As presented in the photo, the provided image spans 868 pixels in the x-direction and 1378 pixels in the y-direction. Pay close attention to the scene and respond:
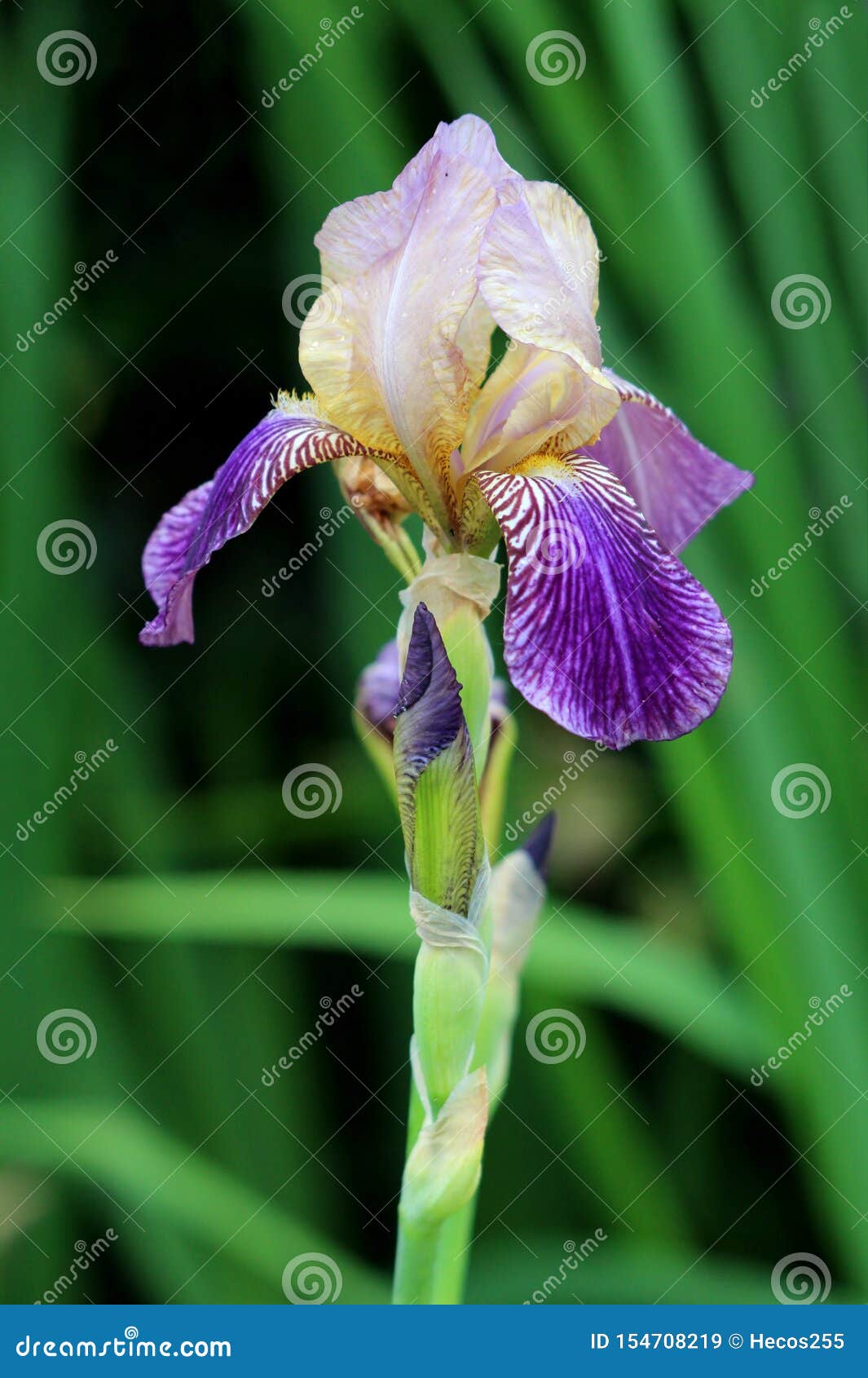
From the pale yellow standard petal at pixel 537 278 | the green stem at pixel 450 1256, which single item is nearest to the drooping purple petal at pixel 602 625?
the pale yellow standard petal at pixel 537 278

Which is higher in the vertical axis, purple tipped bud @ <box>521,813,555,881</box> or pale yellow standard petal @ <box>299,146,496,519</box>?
pale yellow standard petal @ <box>299,146,496,519</box>

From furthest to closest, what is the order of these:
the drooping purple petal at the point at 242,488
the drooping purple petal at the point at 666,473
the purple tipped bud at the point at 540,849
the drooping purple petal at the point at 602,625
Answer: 1. the drooping purple petal at the point at 666,473
2. the purple tipped bud at the point at 540,849
3. the drooping purple petal at the point at 242,488
4. the drooping purple petal at the point at 602,625

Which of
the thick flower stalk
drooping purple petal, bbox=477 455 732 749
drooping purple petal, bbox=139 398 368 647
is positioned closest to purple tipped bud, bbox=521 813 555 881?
the thick flower stalk

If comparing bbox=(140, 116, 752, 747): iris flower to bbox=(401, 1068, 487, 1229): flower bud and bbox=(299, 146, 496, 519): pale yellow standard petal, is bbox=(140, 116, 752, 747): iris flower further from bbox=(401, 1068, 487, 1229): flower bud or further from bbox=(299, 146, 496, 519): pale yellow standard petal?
bbox=(401, 1068, 487, 1229): flower bud

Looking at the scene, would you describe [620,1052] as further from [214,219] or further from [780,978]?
[214,219]

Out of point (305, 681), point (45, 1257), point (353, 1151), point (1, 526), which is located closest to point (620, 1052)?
point (353, 1151)

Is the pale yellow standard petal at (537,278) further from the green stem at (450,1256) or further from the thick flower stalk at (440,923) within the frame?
the green stem at (450,1256)

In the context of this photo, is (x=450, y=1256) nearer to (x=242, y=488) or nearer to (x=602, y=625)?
(x=602, y=625)
